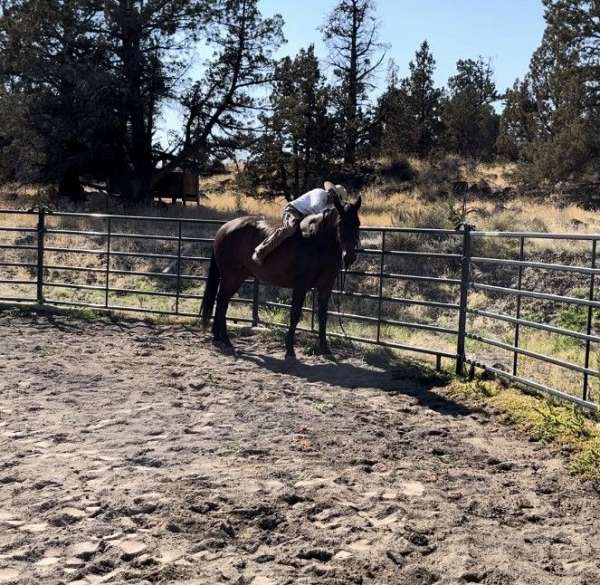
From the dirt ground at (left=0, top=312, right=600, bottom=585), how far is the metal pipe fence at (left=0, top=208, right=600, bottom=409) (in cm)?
121

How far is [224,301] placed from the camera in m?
9.51

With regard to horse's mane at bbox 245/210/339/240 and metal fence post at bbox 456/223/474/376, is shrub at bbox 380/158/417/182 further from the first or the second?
metal fence post at bbox 456/223/474/376

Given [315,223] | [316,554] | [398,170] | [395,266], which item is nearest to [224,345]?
[315,223]

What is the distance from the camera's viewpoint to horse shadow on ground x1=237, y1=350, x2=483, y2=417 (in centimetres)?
650

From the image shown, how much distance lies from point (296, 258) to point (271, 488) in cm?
463

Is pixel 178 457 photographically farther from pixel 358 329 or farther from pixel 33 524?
pixel 358 329

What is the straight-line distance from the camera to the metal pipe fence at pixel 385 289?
24.6 feet

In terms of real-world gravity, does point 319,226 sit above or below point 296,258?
above

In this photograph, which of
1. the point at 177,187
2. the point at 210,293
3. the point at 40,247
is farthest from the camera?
the point at 177,187

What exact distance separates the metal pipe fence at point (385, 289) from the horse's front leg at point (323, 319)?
29cm

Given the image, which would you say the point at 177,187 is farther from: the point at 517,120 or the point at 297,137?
the point at 517,120

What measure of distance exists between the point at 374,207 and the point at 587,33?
8.33m

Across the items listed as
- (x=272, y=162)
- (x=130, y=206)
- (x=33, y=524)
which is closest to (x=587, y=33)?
(x=272, y=162)

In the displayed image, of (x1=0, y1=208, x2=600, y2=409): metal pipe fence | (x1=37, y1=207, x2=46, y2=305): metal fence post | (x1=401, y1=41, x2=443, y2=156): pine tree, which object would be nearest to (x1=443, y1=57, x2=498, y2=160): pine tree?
(x1=401, y1=41, x2=443, y2=156): pine tree
